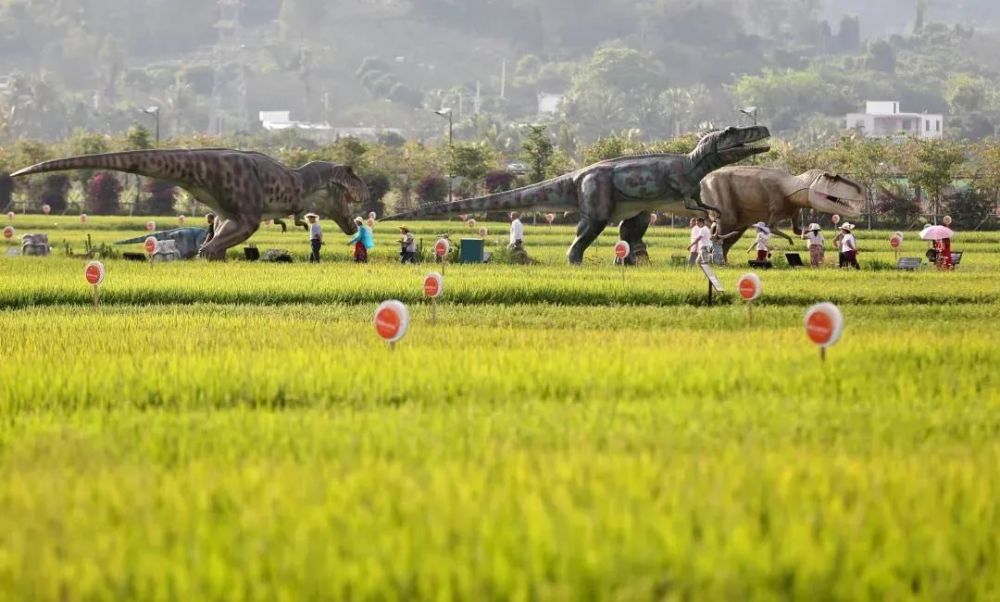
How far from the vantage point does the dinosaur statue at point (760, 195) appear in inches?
1314

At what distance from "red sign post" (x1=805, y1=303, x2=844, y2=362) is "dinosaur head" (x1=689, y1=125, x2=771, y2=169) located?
64.0ft

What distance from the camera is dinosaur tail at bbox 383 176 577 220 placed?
3278 centimetres

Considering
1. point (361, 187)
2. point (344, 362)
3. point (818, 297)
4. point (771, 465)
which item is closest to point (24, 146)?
point (361, 187)

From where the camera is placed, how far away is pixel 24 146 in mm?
83062

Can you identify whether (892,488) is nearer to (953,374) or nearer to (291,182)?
(953,374)

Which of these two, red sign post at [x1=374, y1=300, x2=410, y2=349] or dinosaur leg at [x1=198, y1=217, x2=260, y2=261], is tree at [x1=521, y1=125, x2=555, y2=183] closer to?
dinosaur leg at [x1=198, y1=217, x2=260, y2=261]

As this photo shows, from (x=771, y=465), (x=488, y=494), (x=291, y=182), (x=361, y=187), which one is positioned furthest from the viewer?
(x=361, y=187)

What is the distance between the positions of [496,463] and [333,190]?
26.3m

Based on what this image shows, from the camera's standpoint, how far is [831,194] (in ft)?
111

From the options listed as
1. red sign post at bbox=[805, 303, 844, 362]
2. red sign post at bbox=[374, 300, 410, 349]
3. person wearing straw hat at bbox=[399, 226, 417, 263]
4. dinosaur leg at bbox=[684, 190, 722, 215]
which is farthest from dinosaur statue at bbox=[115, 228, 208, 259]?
red sign post at bbox=[805, 303, 844, 362]

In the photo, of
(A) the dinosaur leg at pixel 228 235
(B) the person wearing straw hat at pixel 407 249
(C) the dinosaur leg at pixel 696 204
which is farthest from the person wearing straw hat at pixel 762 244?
(A) the dinosaur leg at pixel 228 235

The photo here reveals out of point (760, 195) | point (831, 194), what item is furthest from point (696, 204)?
point (831, 194)

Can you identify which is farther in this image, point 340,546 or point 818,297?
point 818,297

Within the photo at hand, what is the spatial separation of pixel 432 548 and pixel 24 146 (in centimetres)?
8090
